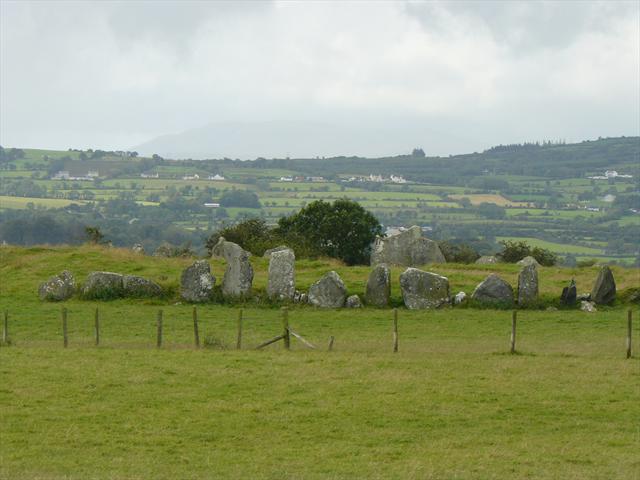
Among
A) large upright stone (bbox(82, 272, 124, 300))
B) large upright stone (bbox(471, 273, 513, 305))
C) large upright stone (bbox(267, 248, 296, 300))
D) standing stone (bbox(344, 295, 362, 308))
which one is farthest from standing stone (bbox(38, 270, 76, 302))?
large upright stone (bbox(471, 273, 513, 305))

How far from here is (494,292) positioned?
151ft

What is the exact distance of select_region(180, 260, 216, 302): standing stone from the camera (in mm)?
47781

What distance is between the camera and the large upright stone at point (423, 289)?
46.0 m

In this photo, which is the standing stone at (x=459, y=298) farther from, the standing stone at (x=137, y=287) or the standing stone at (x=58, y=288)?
the standing stone at (x=58, y=288)

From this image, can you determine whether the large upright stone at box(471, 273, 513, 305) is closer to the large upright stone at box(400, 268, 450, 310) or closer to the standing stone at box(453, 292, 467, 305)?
the standing stone at box(453, 292, 467, 305)

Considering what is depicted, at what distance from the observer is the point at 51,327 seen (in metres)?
41.1

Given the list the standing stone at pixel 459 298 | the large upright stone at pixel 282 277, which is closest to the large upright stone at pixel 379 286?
the standing stone at pixel 459 298

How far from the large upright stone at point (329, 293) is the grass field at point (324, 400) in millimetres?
2947

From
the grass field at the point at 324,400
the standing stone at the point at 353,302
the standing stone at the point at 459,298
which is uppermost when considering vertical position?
the grass field at the point at 324,400

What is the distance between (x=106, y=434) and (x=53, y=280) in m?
25.6

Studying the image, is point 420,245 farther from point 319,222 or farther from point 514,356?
point 514,356

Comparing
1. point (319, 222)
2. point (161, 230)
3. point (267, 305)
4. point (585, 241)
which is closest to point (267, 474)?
point (267, 305)

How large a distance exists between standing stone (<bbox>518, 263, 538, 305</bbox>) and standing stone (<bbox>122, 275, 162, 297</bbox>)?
15025mm

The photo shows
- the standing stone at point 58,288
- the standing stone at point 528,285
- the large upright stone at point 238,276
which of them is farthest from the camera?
the standing stone at point 58,288
